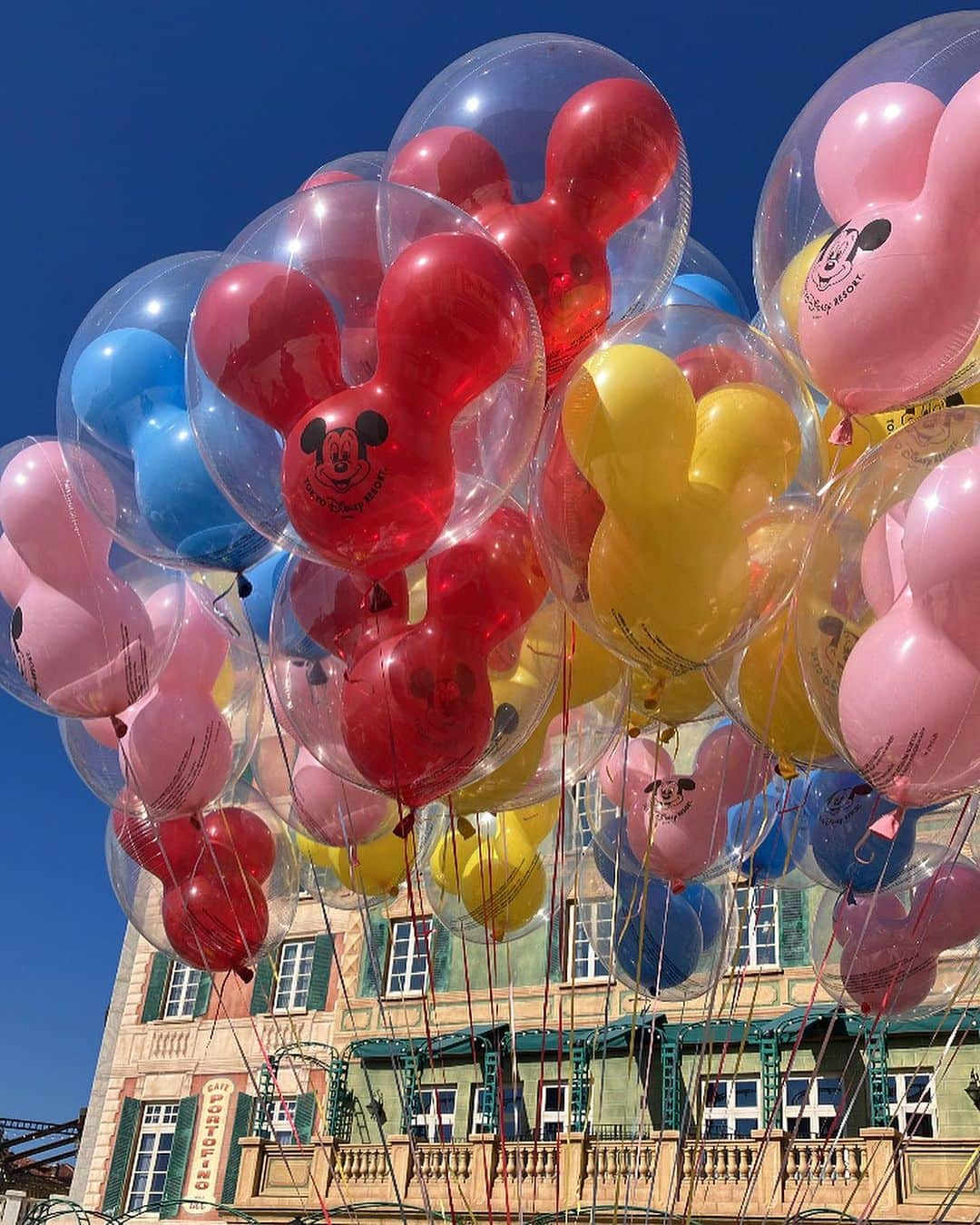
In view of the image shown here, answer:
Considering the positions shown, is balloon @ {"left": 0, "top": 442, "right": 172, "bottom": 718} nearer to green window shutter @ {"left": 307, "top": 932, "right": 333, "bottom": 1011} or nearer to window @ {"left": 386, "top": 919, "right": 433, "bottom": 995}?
window @ {"left": 386, "top": 919, "right": 433, "bottom": 995}

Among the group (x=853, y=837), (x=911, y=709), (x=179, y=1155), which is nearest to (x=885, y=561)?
(x=911, y=709)

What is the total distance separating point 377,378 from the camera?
3641 mm

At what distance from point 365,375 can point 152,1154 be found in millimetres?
17729

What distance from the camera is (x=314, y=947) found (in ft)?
60.0

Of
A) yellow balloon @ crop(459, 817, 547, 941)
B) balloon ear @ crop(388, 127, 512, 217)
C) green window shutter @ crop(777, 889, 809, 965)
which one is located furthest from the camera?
green window shutter @ crop(777, 889, 809, 965)

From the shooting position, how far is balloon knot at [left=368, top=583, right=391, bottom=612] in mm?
4043

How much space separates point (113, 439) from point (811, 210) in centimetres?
273

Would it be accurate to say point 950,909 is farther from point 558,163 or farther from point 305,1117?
point 305,1117

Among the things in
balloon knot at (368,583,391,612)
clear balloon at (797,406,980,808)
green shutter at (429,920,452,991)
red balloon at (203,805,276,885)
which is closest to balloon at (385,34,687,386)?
balloon knot at (368,583,391,612)

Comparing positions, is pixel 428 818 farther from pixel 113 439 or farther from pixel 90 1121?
pixel 90 1121

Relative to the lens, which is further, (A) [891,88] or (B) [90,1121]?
(B) [90,1121]

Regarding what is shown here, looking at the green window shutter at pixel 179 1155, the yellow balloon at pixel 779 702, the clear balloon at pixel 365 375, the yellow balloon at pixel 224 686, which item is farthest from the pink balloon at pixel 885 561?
the green window shutter at pixel 179 1155

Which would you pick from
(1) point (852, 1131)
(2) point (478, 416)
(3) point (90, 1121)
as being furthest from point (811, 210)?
(3) point (90, 1121)

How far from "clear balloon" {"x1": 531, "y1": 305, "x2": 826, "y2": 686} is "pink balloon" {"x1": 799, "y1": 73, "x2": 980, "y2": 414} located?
28 centimetres
